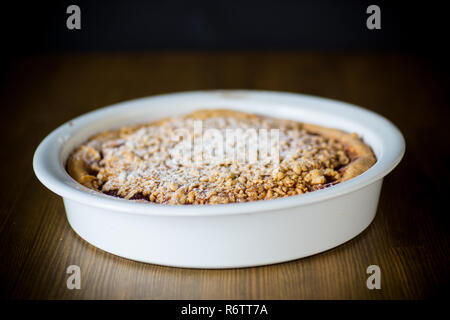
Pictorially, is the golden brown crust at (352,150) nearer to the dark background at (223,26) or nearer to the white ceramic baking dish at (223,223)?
the white ceramic baking dish at (223,223)

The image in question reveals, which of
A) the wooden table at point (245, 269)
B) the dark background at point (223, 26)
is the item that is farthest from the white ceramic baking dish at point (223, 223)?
the dark background at point (223, 26)

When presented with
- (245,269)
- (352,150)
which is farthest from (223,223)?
(352,150)

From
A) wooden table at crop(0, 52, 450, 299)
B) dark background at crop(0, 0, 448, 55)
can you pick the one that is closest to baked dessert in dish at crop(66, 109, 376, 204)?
wooden table at crop(0, 52, 450, 299)

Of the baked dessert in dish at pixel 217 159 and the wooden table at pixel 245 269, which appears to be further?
the baked dessert in dish at pixel 217 159

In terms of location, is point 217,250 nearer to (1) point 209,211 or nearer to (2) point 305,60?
(1) point 209,211

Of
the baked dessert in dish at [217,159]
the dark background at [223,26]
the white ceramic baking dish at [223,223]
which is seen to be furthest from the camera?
the dark background at [223,26]

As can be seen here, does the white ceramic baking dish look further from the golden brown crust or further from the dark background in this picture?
the dark background

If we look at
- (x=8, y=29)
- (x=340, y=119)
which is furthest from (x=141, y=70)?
(x=340, y=119)
